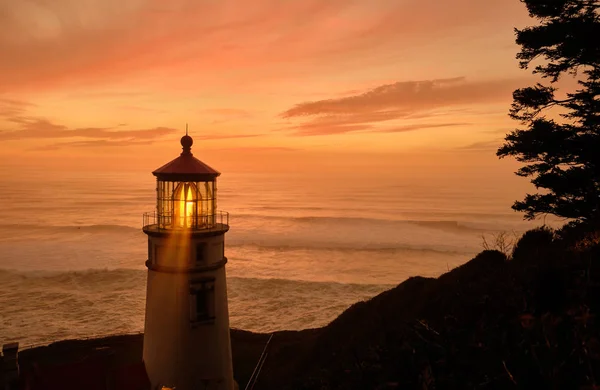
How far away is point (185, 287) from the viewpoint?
1112cm

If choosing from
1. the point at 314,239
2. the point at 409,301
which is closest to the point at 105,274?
the point at 314,239

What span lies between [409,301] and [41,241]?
50.4 m

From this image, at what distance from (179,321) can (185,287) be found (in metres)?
1.02

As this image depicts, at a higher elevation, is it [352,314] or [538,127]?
[538,127]

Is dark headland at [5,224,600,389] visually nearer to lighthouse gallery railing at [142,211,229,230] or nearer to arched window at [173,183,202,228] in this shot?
lighthouse gallery railing at [142,211,229,230]

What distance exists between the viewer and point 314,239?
163ft

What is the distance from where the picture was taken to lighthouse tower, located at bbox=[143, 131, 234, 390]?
11156 millimetres

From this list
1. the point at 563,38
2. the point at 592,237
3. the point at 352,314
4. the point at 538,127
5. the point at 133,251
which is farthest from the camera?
the point at 133,251

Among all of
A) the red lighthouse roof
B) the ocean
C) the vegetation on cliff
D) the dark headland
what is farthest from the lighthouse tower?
the ocean

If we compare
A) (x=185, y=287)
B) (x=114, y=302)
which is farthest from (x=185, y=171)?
(x=114, y=302)

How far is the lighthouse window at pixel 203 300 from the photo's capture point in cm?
1117

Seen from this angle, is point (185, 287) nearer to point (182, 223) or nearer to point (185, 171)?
point (182, 223)

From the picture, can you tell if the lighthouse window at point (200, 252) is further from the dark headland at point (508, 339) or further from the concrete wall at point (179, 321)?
the dark headland at point (508, 339)

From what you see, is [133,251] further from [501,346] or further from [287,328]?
[501,346]
